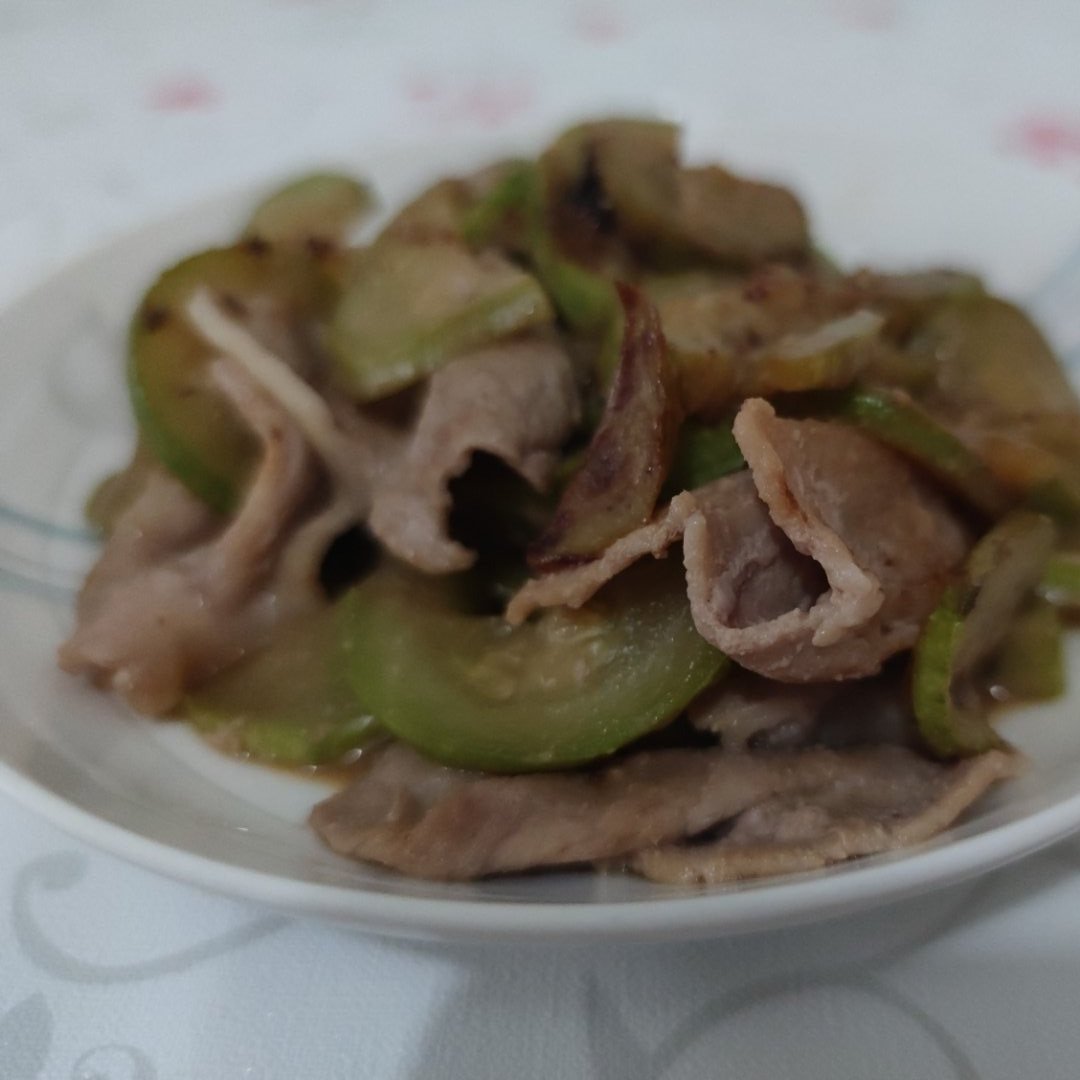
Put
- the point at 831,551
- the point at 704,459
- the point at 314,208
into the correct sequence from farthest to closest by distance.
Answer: the point at 314,208 → the point at 704,459 → the point at 831,551

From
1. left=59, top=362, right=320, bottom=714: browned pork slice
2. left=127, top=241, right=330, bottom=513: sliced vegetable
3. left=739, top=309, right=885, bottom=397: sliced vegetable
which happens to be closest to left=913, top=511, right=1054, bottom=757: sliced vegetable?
left=739, top=309, right=885, bottom=397: sliced vegetable

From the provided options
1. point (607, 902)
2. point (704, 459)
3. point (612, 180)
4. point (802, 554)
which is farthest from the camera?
point (612, 180)

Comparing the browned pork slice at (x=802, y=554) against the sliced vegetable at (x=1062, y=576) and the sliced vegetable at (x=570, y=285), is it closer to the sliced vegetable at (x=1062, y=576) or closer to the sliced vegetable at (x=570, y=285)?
the sliced vegetable at (x=1062, y=576)

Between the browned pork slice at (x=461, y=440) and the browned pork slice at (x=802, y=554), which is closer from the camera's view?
the browned pork slice at (x=802, y=554)

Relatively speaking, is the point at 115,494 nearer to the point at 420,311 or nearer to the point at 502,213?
the point at 420,311

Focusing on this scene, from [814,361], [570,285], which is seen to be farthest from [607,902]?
[570,285]

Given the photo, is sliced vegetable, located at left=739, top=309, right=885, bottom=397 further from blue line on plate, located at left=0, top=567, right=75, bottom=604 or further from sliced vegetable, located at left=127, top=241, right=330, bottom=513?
blue line on plate, located at left=0, top=567, right=75, bottom=604

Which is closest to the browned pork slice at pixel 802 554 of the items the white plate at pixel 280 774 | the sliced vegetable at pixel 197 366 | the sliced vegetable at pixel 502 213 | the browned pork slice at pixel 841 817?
the browned pork slice at pixel 841 817
